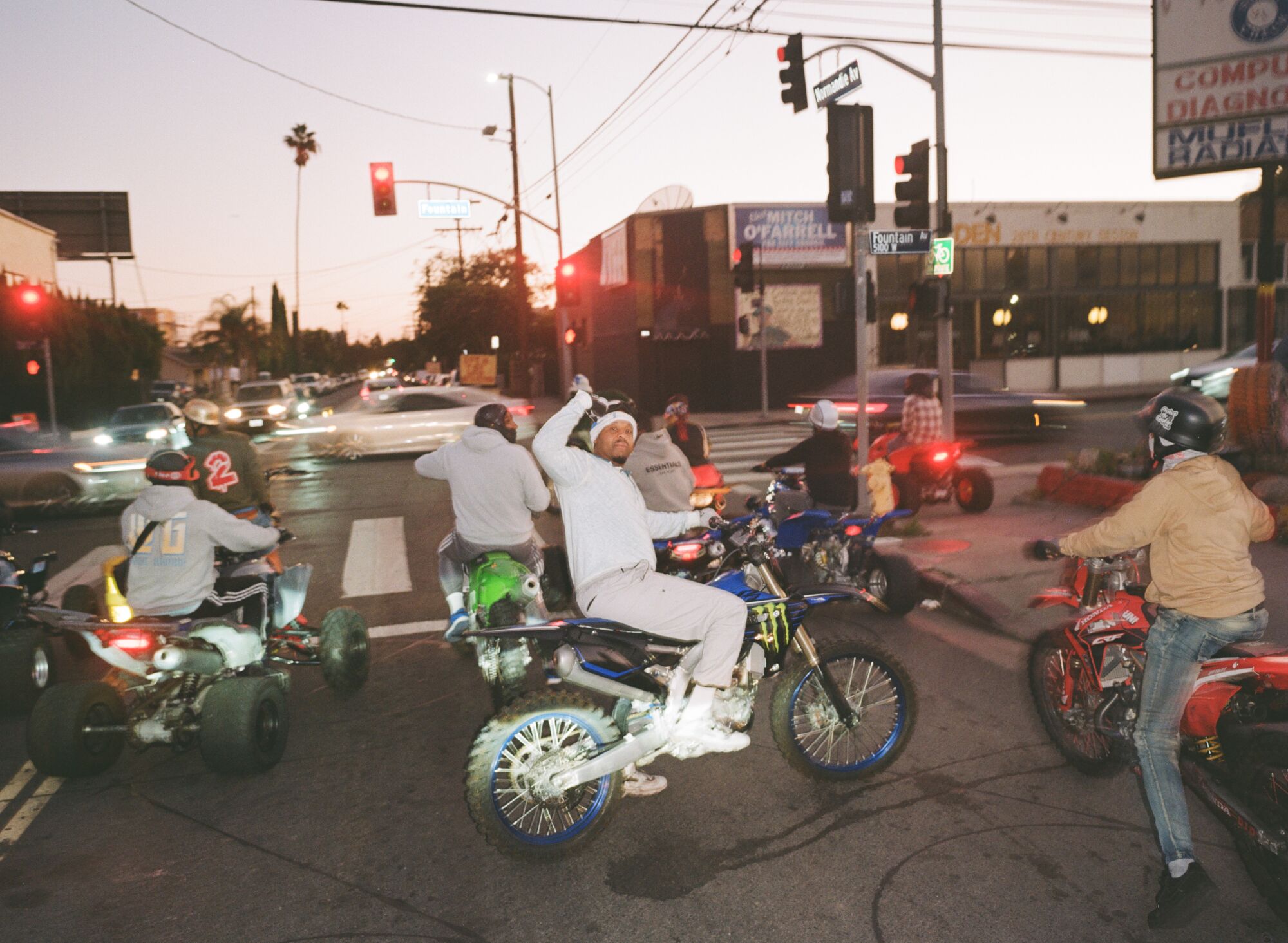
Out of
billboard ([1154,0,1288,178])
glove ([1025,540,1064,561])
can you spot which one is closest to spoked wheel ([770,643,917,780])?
glove ([1025,540,1064,561])

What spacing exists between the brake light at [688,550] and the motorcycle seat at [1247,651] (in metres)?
3.34

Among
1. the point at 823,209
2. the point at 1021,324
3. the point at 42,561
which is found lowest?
the point at 42,561

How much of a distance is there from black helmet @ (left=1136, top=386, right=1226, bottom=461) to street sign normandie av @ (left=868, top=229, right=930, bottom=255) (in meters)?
7.00

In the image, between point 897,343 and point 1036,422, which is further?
point 897,343

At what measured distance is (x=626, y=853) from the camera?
4207mm

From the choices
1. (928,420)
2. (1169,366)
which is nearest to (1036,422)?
(928,420)

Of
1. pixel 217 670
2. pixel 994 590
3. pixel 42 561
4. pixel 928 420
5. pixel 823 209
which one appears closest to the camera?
pixel 217 670

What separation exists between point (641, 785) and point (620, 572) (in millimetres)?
1107

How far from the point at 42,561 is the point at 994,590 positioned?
7.30 m

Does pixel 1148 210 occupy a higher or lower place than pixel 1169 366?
higher

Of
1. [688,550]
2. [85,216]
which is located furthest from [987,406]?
[85,216]

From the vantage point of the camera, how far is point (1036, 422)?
20.0m

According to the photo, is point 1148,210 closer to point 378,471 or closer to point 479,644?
point 378,471

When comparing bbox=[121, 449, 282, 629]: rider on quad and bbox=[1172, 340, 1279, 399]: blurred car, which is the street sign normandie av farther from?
bbox=[1172, 340, 1279, 399]: blurred car
